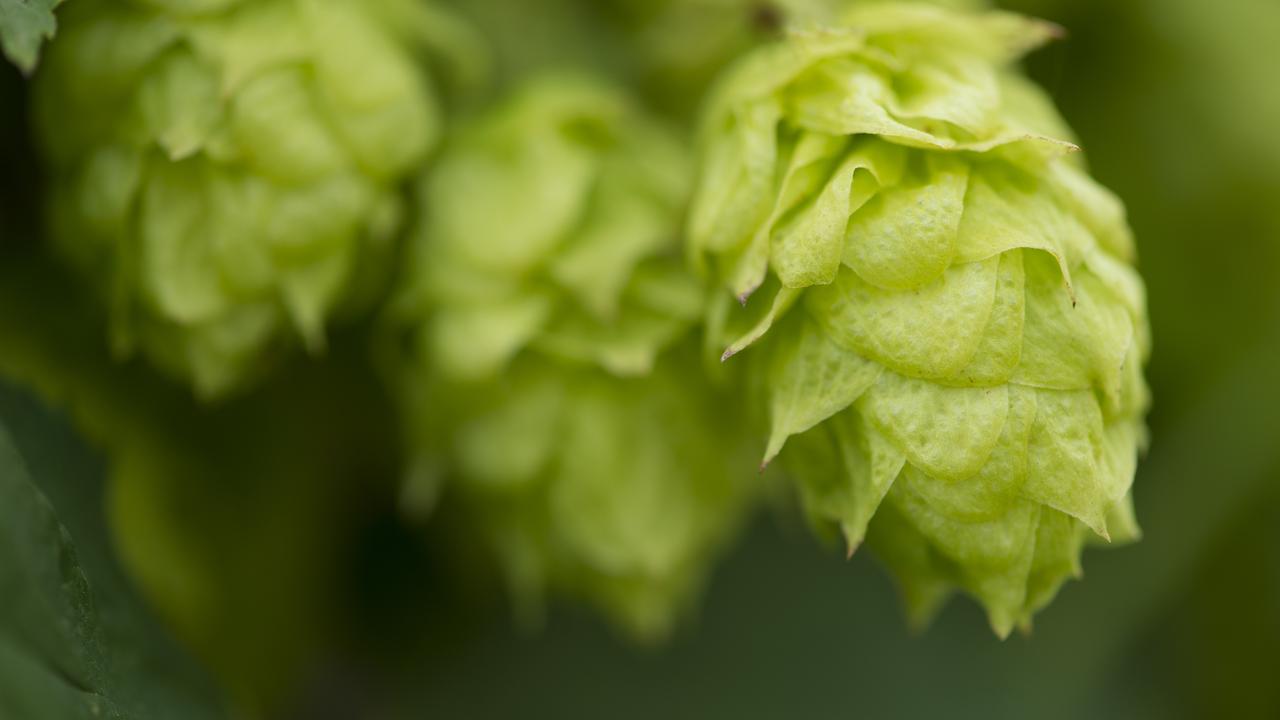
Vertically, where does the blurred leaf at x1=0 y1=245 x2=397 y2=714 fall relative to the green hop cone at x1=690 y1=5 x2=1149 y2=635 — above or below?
below

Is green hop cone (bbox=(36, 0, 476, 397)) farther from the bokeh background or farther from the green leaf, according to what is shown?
the bokeh background

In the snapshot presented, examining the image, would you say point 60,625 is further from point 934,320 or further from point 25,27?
point 934,320

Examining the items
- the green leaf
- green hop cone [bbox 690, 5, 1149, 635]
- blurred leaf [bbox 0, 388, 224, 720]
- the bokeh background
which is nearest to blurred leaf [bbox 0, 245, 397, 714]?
the bokeh background

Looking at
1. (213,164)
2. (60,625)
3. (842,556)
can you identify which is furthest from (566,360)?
(842,556)

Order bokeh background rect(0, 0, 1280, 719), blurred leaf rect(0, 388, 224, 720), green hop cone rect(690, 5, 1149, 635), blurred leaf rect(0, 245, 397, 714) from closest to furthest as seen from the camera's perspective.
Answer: blurred leaf rect(0, 388, 224, 720)
green hop cone rect(690, 5, 1149, 635)
blurred leaf rect(0, 245, 397, 714)
bokeh background rect(0, 0, 1280, 719)

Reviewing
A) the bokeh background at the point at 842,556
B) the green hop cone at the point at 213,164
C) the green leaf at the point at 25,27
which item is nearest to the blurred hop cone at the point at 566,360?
the green hop cone at the point at 213,164

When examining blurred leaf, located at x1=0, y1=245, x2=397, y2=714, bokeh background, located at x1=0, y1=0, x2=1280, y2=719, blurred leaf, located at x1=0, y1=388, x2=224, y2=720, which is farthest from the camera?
bokeh background, located at x1=0, y1=0, x2=1280, y2=719

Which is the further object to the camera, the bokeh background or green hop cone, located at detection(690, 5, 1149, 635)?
the bokeh background

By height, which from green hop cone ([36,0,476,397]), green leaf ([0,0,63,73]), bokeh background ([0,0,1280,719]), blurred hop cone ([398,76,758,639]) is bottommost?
bokeh background ([0,0,1280,719])
